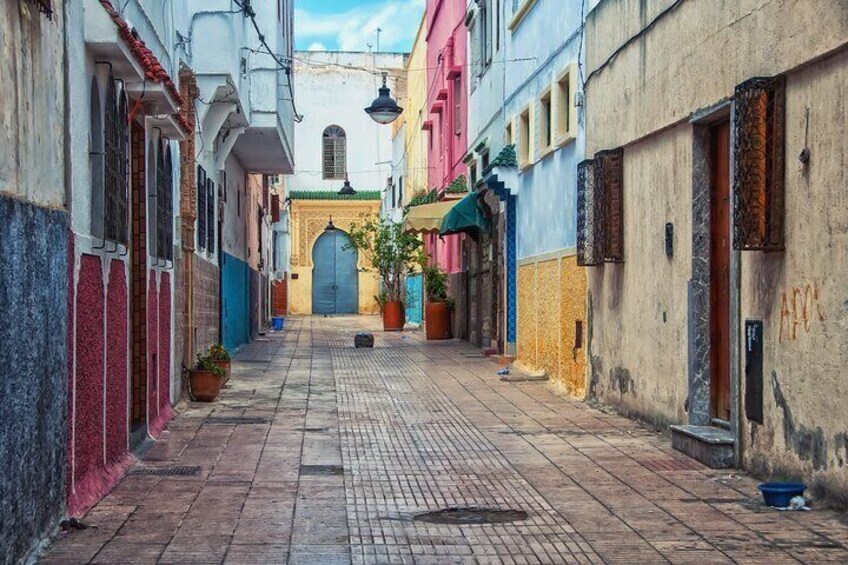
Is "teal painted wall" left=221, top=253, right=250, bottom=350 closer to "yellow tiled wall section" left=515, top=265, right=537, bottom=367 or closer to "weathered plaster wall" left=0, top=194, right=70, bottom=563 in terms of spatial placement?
"yellow tiled wall section" left=515, top=265, right=537, bottom=367

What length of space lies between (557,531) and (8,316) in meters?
3.27

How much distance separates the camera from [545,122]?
17609 mm

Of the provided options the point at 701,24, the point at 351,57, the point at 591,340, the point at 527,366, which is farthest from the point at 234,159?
the point at 351,57

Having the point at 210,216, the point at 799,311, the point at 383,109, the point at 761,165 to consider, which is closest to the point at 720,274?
the point at 761,165

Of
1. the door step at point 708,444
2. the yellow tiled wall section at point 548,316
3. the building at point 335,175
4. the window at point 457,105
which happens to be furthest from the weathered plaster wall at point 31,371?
the building at point 335,175

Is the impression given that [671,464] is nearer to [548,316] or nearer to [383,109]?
[548,316]

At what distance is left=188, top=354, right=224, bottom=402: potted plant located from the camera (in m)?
14.0

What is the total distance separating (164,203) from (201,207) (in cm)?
432

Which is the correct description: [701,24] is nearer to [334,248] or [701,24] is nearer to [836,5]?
[836,5]

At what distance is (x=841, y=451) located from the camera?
7219 millimetres

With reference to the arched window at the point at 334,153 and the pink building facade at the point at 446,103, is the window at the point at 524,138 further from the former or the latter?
the arched window at the point at 334,153

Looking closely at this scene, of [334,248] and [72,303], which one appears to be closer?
Result: [72,303]

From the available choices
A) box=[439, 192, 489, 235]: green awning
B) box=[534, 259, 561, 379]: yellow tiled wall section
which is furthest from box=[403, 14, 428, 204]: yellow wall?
box=[534, 259, 561, 379]: yellow tiled wall section

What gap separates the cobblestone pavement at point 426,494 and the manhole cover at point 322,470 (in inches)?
1.2
